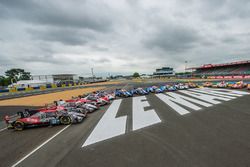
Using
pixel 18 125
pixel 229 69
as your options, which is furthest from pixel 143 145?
pixel 229 69

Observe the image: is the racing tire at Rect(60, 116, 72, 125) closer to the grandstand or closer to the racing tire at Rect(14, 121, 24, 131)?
Answer: the racing tire at Rect(14, 121, 24, 131)

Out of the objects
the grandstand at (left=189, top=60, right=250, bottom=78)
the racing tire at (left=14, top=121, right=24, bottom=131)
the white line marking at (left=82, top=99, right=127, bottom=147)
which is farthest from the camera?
the grandstand at (left=189, top=60, right=250, bottom=78)

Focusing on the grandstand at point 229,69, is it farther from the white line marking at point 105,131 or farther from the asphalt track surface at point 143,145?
the white line marking at point 105,131

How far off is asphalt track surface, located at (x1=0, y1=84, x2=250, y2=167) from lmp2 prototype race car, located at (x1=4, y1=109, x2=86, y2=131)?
605 mm

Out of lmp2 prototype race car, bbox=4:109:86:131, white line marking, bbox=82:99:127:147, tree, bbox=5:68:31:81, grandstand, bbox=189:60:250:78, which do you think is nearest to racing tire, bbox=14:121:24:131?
lmp2 prototype race car, bbox=4:109:86:131

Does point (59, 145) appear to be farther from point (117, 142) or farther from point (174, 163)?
point (174, 163)

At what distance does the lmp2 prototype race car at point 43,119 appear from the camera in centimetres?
820

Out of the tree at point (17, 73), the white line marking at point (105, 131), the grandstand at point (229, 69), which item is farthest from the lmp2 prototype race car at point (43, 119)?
the tree at point (17, 73)

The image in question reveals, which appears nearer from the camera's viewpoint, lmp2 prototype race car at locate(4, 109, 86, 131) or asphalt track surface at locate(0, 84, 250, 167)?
asphalt track surface at locate(0, 84, 250, 167)

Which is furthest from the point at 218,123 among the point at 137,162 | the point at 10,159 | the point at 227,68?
the point at 227,68

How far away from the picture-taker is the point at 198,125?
7098 mm

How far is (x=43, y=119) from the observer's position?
330 inches

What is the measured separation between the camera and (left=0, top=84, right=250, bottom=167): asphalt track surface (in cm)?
432

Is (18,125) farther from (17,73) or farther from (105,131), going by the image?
(17,73)
